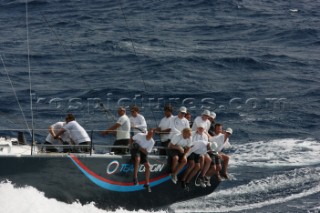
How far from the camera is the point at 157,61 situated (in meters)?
39.8

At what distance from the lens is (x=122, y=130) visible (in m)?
21.0

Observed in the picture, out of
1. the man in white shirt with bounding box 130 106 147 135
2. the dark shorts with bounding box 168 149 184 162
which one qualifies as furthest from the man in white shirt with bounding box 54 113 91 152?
the dark shorts with bounding box 168 149 184 162

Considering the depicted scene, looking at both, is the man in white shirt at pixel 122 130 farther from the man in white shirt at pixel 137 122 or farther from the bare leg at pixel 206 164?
the bare leg at pixel 206 164

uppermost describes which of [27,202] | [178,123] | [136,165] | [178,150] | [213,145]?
[178,123]

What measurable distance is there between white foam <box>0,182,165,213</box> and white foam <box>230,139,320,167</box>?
28.4ft

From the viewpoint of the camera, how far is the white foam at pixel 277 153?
2750 centimetres

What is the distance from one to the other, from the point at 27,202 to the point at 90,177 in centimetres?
187

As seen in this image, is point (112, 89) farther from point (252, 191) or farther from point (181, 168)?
point (181, 168)

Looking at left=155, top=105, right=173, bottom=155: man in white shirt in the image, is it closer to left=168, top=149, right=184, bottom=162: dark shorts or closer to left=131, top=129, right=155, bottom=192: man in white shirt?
left=168, top=149, right=184, bottom=162: dark shorts

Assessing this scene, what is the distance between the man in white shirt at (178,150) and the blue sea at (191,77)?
89.7 inches

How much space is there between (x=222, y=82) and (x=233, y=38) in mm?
7757

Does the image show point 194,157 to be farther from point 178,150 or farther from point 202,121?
point 202,121

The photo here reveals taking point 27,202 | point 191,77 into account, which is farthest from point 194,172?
point 191,77

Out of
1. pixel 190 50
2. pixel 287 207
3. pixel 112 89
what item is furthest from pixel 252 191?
pixel 190 50
